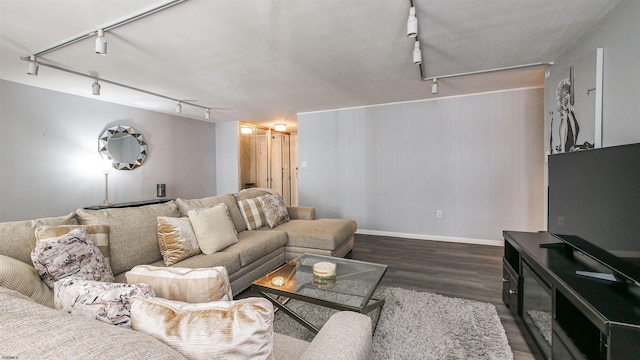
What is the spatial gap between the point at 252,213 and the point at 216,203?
1.60 ft

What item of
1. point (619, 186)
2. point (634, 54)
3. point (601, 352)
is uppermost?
point (634, 54)

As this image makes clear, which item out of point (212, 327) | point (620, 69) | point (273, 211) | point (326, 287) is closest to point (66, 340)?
point (212, 327)

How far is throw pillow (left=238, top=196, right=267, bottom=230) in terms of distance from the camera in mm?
3246

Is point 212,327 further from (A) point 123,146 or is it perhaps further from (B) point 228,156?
(B) point 228,156

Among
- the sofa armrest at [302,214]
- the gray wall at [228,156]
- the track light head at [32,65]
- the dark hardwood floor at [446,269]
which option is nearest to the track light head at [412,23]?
the dark hardwood floor at [446,269]

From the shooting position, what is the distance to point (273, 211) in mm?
3459

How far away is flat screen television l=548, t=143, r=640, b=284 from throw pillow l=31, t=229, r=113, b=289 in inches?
111

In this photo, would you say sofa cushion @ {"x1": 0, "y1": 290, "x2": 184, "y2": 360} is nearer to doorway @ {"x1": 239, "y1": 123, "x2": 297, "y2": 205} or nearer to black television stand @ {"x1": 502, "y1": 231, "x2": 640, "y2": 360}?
black television stand @ {"x1": 502, "y1": 231, "x2": 640, "y2": 360}

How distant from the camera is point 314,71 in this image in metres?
3.05

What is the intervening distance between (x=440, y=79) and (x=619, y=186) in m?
2.42

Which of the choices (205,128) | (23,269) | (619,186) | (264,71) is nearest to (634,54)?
(619,186)

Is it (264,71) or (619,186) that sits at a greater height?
(264,71)

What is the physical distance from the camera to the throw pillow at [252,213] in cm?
325

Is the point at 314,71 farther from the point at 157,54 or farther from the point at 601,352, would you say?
the point at 601,352
